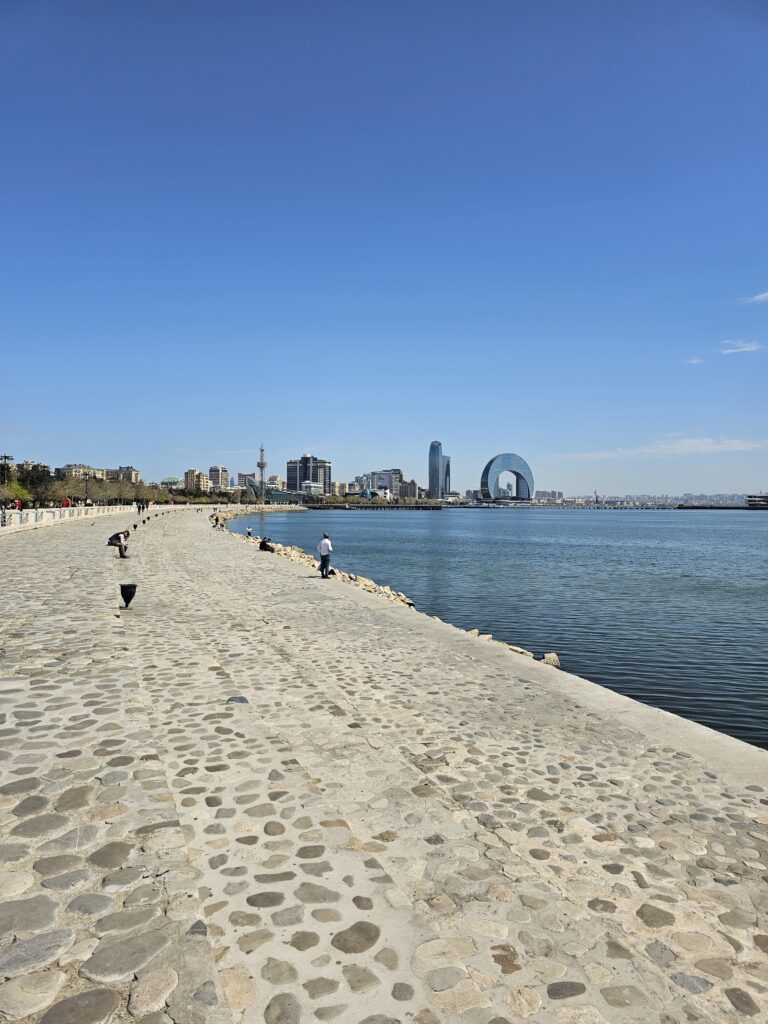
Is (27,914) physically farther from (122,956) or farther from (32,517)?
(32,517)

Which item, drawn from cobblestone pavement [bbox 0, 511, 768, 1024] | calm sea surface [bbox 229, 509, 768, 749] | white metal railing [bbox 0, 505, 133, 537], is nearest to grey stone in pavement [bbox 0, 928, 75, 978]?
cobblestone pavement [bbox 0, 511, 768, 1024]

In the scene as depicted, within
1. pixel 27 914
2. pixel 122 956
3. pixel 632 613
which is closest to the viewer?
pixel 122 956

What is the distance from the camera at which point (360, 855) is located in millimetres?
4398

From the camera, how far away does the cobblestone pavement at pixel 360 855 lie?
10.3ft

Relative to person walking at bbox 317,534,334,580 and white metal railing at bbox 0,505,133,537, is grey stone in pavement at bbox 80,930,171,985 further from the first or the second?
white metal railing at bbox 0,505,133,537

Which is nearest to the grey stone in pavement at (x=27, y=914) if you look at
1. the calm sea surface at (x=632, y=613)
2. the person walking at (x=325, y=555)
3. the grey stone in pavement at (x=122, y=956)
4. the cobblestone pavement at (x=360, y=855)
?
the cobblestone pavement at (x=360, y=855)

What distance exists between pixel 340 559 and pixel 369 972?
4147cm

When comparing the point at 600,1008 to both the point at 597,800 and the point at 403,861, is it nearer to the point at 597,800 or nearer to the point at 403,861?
the point at 403,861

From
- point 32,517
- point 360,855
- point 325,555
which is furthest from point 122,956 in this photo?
point 32,517

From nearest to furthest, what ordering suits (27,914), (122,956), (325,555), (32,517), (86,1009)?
(86,1009)
(122,956)
(27,914)
(325,555)
(32,517)

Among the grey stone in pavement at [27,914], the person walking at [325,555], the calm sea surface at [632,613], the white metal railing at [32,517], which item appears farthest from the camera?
the white metal railing at [32,517]

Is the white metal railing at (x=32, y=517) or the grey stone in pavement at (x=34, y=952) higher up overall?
the white metal railing at (x=32, y=517)

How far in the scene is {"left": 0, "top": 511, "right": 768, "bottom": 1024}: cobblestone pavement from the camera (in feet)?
10.3

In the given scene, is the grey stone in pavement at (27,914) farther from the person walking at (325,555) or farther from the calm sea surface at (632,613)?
the person walking at (325,555)
